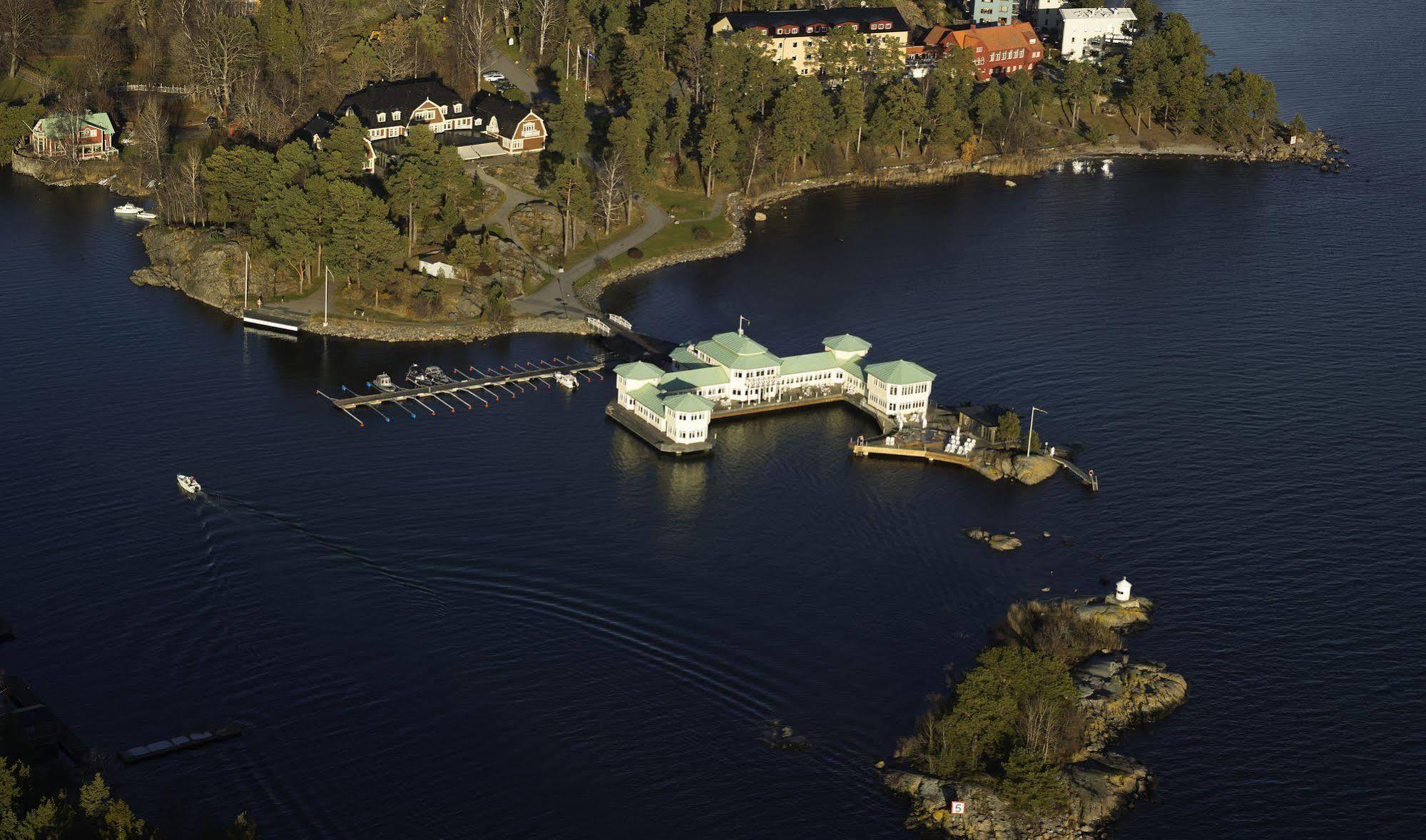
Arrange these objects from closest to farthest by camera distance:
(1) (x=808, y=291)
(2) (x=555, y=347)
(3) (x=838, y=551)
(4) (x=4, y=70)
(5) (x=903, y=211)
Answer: (3) (x=838, y=551)
(2) (x=555, y=347)
(1) (x=808, y=291)
(5) (x=903, y=211)
(4) (x=4, y=70)

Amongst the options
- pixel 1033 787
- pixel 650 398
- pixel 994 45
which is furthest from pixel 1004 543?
pixel 994 45

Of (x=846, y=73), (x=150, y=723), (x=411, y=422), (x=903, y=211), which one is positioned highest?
(x=846, y=73)

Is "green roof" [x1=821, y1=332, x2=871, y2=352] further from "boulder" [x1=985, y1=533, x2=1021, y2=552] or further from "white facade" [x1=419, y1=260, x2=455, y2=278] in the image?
Result: "white facade" [x1=419, y1=260, x2=455, y2=278]

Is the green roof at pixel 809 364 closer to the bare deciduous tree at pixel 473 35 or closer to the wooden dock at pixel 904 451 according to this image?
the wooden dock at pixel 904 451

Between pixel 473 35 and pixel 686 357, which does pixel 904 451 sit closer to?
pixel 686 357

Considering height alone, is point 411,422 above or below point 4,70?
below

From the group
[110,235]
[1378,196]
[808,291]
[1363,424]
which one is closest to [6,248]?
[110,235]

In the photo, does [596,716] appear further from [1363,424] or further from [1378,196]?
[1378,196]
